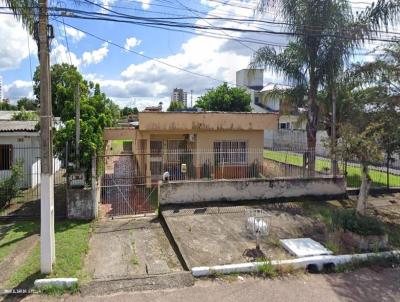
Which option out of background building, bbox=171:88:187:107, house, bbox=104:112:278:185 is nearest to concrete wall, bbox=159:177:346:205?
house, bbox=104:112:278:185

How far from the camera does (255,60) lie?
571 inches

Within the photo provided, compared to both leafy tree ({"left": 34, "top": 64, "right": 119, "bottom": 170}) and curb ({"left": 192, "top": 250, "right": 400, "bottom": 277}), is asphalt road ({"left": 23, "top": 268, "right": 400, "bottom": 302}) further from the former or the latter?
leafy tree ({"left": 34, "top": 64, "right": 119, "bottom": 170})

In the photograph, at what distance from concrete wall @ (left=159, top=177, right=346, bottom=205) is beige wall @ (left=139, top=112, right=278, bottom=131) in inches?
207

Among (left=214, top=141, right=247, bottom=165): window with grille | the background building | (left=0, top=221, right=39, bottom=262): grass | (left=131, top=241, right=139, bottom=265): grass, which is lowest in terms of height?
(left=131, top=241, right=139, bottom=265): grass

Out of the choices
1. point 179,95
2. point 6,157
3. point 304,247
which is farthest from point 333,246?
point 179,95

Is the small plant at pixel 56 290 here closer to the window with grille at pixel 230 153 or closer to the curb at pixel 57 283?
the curb at pixel 57 283

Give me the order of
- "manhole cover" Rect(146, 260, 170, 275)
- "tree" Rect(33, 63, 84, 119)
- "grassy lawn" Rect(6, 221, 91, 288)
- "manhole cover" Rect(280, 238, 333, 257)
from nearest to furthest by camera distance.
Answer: "grassy lawn" Rect(6, 221, 91, 288) → "manhole cover" Rect(146, 260, 170, 275) → "manhole cover" Rect(280, 238, 333, 257) → "tree" Rect(33, 63, 84, 119)

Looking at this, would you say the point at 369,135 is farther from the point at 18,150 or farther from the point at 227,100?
the point at 227,100

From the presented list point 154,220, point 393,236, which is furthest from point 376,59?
point 154,220

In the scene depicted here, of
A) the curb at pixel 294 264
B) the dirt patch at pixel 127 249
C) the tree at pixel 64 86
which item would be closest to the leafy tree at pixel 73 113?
the tree at pixel 64 86

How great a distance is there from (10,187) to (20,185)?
3.04 meters

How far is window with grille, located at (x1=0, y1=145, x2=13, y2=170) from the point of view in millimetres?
15430

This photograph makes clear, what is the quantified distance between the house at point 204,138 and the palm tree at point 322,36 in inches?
126

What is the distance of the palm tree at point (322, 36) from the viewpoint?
1241cm
